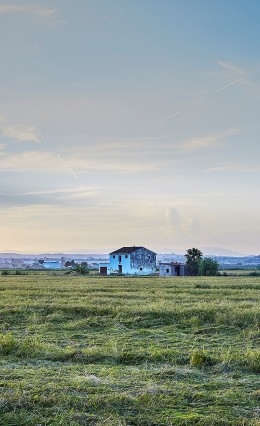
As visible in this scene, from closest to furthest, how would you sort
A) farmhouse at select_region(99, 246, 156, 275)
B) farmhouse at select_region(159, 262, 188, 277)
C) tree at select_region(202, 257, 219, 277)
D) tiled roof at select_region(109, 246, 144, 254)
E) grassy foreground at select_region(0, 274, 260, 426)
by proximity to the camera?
grassy foreground at select_region(0, 274, 260, 426)
tree at select_region(202, 257, 219, 277)
farmhouse at select_region(159, 262, 188, 277)
farmhouse at select_region(99, 246, 156, 275)
tiled roof at select_region(109, 246, 144, 254)

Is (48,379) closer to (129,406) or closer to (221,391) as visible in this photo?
(129,406)

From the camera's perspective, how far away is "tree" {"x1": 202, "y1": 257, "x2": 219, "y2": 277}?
249 feet

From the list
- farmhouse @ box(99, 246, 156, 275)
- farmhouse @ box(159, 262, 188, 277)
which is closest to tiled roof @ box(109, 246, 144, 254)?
farmhouse @ box(99, 246, 156, 275)

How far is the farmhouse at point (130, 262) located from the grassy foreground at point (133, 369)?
70300 millimetres

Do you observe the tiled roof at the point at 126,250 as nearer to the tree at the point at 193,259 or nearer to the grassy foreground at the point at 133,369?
the tree at the point at 193,259

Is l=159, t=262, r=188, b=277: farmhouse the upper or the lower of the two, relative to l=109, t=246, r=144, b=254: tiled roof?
lower

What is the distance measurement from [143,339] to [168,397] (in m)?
5.89

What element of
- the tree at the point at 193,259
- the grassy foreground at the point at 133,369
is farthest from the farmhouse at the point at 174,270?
the grassy foreground at the point at 133,369

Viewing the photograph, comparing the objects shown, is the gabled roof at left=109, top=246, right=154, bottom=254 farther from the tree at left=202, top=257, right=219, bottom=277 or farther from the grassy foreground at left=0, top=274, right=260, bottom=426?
the grassy foreground at left=0, top=274, right=260, bottom=426

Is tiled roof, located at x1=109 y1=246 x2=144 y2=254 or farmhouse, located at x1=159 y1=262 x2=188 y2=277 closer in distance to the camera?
farmhouse, located at x1=159 y1=262 x2=188 y2=277

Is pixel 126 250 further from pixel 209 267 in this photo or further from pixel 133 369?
pixel 133 369

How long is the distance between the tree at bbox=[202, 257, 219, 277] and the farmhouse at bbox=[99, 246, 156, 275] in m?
15.7

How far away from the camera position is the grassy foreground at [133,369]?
6.93 m

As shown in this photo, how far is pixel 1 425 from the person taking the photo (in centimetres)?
664
